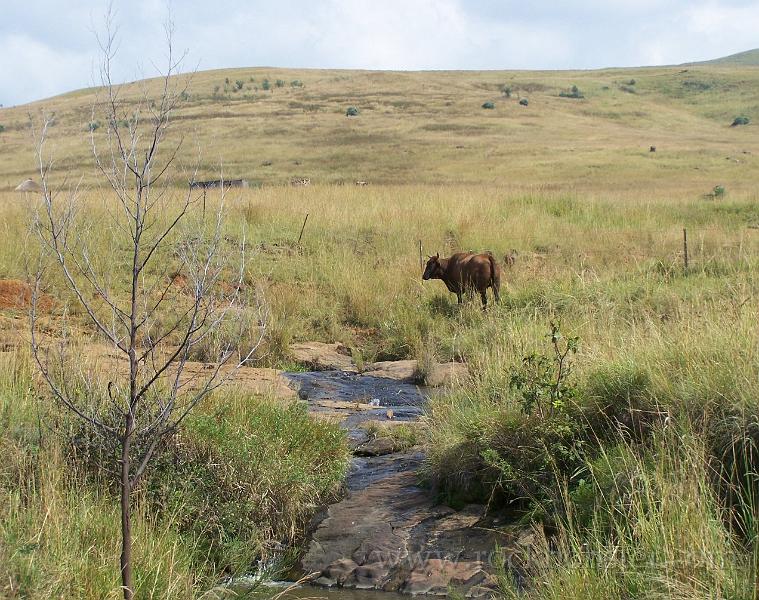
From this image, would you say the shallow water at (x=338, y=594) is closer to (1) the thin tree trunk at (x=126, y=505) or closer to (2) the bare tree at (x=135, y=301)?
(2) the bare tree at (x=135, y=301)

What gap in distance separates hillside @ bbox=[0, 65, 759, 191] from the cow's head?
10196 mm

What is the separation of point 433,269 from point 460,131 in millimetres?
43113

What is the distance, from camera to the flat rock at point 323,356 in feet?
41.1

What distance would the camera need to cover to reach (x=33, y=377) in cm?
724

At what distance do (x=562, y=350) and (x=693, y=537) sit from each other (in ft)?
12.8

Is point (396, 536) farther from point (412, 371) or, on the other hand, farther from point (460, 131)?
point (460, 131)

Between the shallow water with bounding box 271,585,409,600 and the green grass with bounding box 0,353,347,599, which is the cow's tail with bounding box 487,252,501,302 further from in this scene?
the shallow water with bounding box 271,585,409,600

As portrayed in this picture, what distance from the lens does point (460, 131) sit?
56.3m

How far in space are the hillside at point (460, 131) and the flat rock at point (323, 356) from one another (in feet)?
36.6

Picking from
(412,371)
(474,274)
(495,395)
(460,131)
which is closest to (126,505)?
(495,395)

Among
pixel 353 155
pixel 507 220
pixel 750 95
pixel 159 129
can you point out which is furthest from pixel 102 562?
pixel 750 95

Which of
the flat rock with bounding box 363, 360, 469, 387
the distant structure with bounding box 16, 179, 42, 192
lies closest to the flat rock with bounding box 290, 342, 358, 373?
the flat rock with bounding box 363, 360, 469, 387

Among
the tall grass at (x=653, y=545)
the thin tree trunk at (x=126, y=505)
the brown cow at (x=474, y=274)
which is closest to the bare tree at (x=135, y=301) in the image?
the thin tree trunk at (x=126, y=505)

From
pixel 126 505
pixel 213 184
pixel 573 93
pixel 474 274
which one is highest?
pixel 573 93
